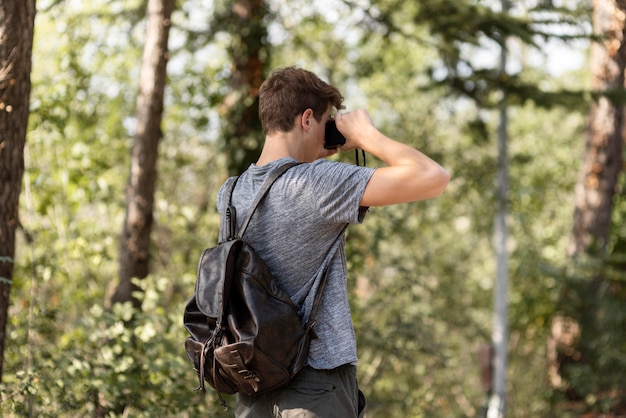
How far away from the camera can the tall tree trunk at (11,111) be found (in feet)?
11.4

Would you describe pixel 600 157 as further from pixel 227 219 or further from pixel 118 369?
pixel 227 219

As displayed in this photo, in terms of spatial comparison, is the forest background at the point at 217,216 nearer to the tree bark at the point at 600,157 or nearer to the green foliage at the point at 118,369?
the green foliage at the point at 118,369

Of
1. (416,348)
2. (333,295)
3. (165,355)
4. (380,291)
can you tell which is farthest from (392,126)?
(333,295)

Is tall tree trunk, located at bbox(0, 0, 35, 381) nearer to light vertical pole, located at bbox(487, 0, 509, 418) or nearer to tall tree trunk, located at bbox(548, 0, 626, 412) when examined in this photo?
light vertical pole, located at bbox(487, 0, 509, 418)

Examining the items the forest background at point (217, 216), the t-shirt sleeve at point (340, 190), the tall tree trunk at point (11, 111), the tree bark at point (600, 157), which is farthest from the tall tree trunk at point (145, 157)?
the tree bark at point (600, 157)

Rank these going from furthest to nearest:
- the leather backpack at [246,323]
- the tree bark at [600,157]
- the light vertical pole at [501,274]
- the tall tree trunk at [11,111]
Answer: the tree bark at [600,157] → the light vertical pole at [501,274] → the tall tree trunk at [11,111] → the leather backpack at [246,323]

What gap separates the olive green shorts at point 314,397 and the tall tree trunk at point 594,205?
26.4 ft

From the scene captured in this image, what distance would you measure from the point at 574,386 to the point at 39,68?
22.9 feet

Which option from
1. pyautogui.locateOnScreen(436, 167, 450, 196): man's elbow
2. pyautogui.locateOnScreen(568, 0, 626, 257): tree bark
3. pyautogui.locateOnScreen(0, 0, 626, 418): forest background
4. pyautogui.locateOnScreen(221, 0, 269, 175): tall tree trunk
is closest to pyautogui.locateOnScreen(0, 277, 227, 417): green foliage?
pyautogui.locateOnScreen(0, 0, 626, 418): forest background

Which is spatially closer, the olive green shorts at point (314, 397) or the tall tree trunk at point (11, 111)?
the olive green shorts at point (314, 397)

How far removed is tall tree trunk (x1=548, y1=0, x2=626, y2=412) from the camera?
10.0 meters

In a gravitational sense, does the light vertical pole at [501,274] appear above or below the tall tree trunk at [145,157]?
below

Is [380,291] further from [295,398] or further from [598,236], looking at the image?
[295,398]

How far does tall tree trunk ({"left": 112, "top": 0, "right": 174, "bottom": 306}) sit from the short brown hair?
10.0 feet
